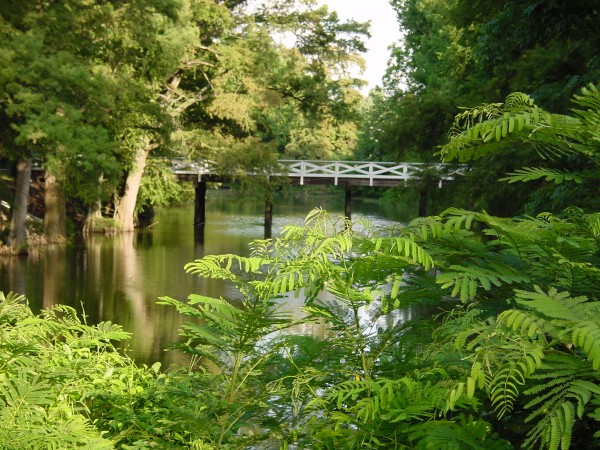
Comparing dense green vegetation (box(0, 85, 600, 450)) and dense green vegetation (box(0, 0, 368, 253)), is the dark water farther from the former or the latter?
dense green vegetation (box(0, 85, 600, 450))

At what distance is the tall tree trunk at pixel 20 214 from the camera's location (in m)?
20.5

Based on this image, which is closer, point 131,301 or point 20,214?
point 131,301

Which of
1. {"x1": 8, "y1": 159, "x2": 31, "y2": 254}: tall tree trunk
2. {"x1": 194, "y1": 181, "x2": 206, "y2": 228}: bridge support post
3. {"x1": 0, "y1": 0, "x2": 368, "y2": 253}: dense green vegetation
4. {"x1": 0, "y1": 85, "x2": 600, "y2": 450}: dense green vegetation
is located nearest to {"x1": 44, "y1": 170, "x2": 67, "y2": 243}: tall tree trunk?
{"x1": 0, "y1": 0, "x2": 368, "y2": 253}: dense green vegetation

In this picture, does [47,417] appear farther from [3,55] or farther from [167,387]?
[3,55]

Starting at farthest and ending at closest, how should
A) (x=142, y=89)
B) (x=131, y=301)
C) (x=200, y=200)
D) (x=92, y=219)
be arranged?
(x=200, y=200) → (x=92, y=219) → (x=142, y=89) → (x=131, y=301)

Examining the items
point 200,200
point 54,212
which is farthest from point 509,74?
point 200,200

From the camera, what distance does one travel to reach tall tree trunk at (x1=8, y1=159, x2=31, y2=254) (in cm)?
2045

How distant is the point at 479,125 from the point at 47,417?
154 centimetres

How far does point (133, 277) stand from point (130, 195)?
10.4 m

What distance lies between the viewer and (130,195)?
28016 millimetres

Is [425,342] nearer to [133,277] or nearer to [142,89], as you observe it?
[133,277]

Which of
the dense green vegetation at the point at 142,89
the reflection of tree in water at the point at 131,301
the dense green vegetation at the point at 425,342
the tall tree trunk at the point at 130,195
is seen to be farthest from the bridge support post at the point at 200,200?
the dense green vegetation at the point at 425,342

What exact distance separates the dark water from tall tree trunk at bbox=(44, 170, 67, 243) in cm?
58

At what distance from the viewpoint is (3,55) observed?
53.2 feet
